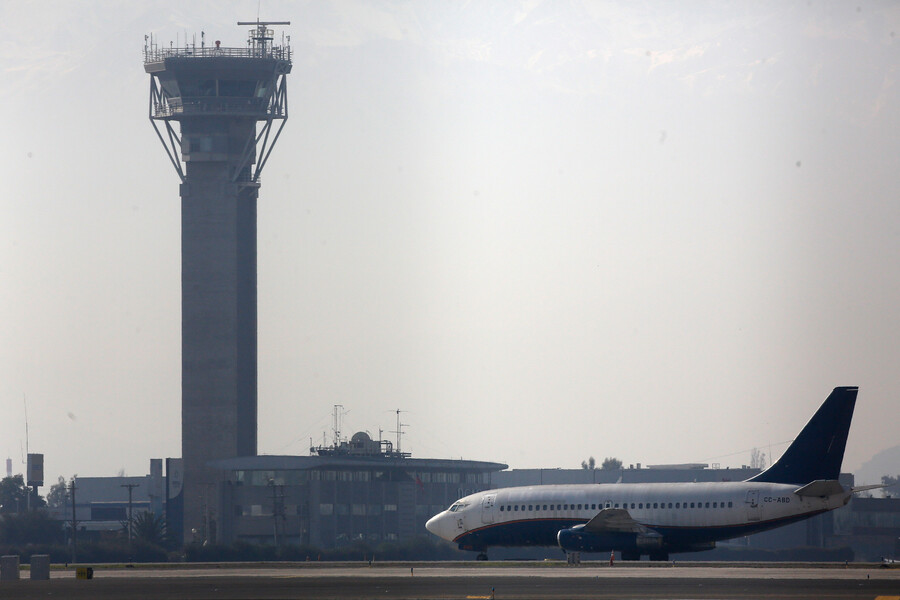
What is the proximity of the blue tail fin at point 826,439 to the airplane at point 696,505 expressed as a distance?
0.17ft

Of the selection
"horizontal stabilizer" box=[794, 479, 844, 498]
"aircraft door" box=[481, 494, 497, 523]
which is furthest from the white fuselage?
"horizontal stabilizer" box=[794, 479, 844, 498]

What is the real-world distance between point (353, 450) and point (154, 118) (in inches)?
1670

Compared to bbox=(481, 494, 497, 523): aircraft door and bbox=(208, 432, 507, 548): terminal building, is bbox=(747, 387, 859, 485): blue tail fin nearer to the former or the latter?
bbox=(481, 494, 497, 523): aircraft door

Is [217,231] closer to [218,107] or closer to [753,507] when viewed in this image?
[218,107]

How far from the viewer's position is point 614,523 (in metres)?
78.7

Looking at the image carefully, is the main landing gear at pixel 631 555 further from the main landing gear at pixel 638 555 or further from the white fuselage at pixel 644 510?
the white fuselage at pixel 644 510

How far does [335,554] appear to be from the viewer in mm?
110938

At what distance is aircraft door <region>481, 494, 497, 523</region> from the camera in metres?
85.1

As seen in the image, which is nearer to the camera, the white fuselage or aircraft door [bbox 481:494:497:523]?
the white fuselage

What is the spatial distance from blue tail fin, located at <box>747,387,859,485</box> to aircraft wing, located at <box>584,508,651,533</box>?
844cm

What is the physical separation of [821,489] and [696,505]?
6593mm

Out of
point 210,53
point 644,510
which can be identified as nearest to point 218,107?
point 210,53

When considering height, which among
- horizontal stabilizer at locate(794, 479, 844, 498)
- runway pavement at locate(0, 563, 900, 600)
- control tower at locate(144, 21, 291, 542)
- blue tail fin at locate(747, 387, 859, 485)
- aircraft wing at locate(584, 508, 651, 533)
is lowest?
runway pavement at locate(0, 563, 900, 600)

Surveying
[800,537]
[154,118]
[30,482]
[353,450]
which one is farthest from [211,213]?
[800,537]
